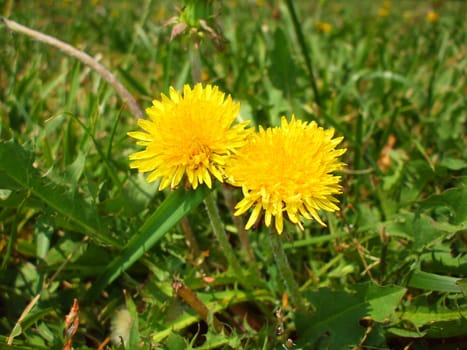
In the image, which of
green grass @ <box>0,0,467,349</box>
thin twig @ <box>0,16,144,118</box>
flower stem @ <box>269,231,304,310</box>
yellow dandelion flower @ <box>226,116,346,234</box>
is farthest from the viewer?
thin twig @ <box>0,16,144,118</box>

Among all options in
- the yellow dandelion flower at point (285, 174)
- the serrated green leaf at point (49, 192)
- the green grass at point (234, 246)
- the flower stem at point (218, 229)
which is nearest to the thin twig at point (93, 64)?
the green grass at point (234, 246)

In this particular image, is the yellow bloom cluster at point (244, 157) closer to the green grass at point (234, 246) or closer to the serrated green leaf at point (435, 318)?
the green grass at point (234, 246)

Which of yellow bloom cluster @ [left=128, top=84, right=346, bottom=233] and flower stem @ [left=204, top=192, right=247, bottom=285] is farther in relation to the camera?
flower stem @ [left=204, top=192, right=247, bottom=285]

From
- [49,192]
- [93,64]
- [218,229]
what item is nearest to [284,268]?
[218,229]

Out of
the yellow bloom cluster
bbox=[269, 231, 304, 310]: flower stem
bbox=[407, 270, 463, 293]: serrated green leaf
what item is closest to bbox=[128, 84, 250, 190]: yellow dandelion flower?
the yellow bloom cluster

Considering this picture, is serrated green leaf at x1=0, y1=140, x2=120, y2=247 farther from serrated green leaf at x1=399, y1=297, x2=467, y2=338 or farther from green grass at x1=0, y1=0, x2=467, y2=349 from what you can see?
serrated green leaf at x1=399, y1=297, x2=467, y2=338

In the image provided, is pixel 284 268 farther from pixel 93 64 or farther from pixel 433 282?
pixel 93 64

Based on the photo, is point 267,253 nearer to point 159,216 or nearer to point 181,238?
point 181,238
